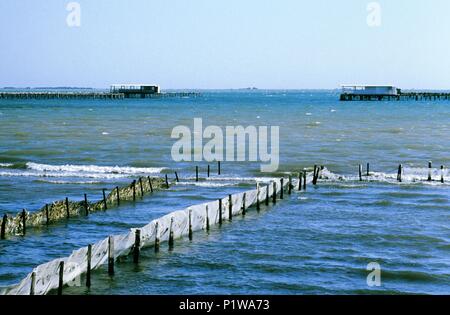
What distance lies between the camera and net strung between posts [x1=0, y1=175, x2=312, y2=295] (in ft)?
68.7

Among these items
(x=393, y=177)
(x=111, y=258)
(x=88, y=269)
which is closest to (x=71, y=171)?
(x=393, y=177)

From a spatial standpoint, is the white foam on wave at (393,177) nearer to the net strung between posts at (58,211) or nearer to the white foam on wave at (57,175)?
the white foam on wave at (57,175)

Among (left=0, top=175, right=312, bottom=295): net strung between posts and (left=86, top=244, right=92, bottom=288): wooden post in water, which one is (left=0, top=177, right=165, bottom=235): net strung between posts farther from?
(left=86, top=244, right=92, bottom=288): wooden post in water

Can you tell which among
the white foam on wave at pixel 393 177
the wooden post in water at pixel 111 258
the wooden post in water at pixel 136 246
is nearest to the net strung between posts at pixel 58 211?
the wooden post in water at pixel 136 246

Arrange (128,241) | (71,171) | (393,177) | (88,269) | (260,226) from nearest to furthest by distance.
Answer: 1. (88,269)
2. (128,241)
3. (260,226)
4. (393,177)
5. (71,171)

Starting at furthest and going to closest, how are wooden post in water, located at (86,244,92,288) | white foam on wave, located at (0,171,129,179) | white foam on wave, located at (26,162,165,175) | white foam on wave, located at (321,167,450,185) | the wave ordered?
white foam on wave, located at (26,162,165,175) < the wave < white foam on wave, located at (0,171,129,179) < white foam on wave, located at (321,167,450,185) < wooden post in water, located at (86,244,92,288)

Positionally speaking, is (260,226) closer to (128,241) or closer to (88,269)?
(128,241)

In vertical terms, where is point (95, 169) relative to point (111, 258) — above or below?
below

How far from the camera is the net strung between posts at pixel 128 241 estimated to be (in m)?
21.0

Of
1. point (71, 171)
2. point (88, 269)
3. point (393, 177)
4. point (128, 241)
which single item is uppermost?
point (128, 241)

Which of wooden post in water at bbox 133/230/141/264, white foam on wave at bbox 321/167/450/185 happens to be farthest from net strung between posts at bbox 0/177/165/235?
white foam on wave at bbox 321/167/450/185

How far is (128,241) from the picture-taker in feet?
85.2
